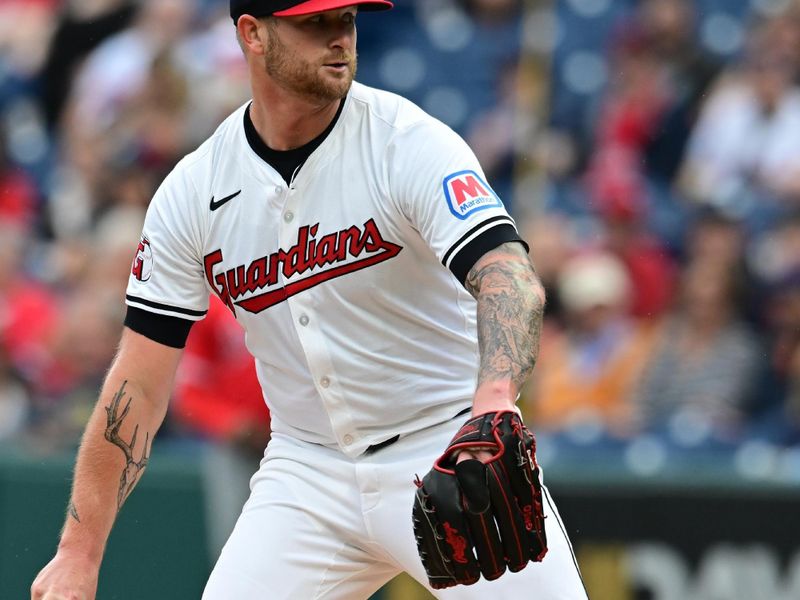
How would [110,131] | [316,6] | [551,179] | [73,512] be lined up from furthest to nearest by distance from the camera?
[110,131] → [551,179] → [73,512] → [316,6]

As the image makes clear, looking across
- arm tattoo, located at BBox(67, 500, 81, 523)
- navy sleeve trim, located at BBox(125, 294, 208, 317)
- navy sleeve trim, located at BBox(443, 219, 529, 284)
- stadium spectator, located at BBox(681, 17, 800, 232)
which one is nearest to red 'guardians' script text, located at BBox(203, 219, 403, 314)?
navy sleeve trim, located at BBox(125, 294, 208, 317)

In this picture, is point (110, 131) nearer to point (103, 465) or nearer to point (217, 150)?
point (217, 150)

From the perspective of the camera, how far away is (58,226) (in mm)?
10383

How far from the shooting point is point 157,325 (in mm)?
4152

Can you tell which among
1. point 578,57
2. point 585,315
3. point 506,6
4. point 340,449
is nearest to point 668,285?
point 585,315

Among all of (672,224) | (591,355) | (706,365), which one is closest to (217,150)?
(706,365)

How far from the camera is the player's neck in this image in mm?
4031

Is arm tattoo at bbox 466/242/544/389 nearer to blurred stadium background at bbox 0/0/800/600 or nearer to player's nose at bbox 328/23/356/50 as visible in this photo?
player's nose at bbox 328/23/356/50

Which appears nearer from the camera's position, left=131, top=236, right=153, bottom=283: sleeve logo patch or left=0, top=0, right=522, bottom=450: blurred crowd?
left=131, top=236, right=153, bottom=283: sleeve logo patch

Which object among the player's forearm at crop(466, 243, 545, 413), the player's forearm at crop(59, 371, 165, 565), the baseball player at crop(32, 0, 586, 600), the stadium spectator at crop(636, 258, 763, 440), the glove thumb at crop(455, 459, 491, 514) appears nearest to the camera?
the glove thumb at crop(455, 459, 491, 514)

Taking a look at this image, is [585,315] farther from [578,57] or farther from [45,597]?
[45,597]

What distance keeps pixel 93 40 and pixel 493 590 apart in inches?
322

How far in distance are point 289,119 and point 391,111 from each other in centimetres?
29

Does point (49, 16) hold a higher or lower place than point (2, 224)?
higher
